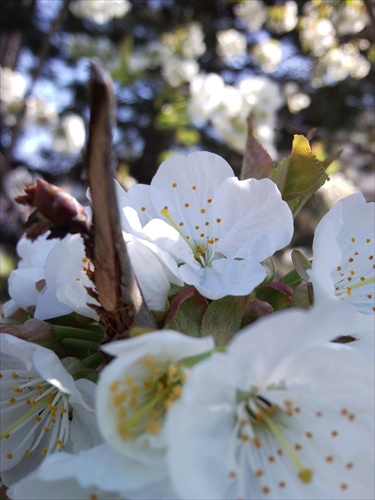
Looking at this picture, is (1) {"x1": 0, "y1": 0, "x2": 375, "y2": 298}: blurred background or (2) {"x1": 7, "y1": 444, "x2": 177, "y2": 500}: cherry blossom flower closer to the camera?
(2) {"x1": 7, "y1": 444, "x2": 177, "y2": 500}: cherry blossom flower

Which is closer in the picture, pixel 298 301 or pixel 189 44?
pixel 298 301

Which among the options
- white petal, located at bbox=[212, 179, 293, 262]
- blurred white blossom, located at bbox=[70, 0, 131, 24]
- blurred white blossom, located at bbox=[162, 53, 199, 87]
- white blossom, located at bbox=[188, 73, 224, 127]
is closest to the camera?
white petal, located at bbox=[212, 179, 293, 262]

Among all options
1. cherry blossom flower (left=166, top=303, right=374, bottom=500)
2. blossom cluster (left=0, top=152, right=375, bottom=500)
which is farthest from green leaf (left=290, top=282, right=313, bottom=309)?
cherry blossom flower (left=166, top=303, right=374, bottom=500)

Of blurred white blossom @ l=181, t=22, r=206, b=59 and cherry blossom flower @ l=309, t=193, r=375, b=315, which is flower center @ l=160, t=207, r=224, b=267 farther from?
blurred white blossom @ l=181, t=22, r=206, b=59

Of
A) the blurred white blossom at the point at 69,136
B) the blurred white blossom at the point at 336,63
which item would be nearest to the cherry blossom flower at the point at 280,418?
the blurred white blossom at the point at 336,63

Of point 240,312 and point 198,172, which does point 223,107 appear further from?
point 240,312

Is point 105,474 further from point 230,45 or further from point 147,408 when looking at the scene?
point 230,45

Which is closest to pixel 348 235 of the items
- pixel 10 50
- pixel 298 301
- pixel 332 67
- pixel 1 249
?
pixel 298 301

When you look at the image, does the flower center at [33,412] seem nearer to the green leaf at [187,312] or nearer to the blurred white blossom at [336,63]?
the green leaf at [187,312]
